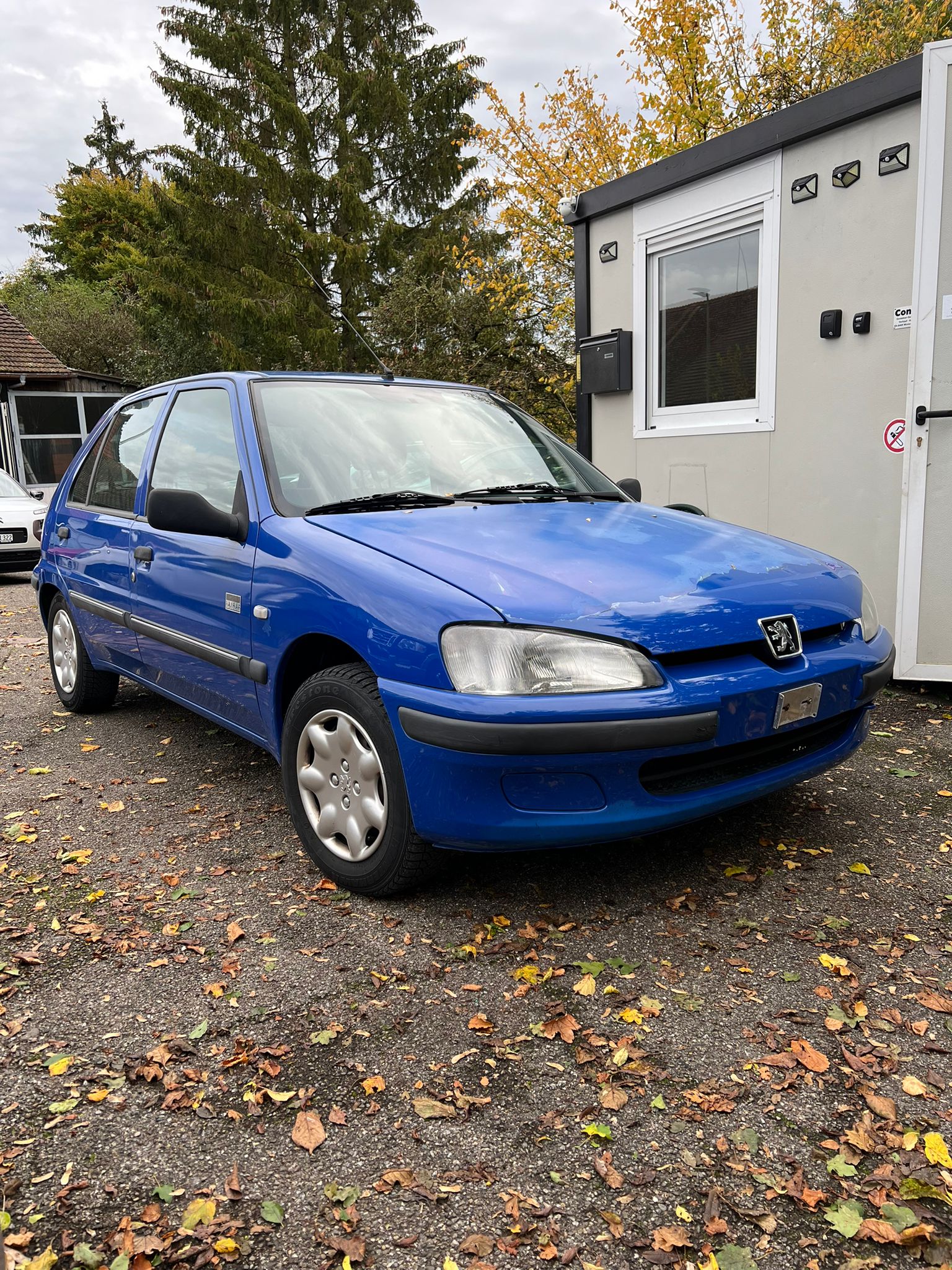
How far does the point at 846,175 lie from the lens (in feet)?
17.6

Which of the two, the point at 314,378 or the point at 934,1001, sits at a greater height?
the point at 314,378

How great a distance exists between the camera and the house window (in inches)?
867

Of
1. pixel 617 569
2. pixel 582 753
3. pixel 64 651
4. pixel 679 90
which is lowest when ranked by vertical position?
pixel 64 651

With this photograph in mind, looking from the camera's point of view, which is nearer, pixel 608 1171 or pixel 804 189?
pixel 608 1171

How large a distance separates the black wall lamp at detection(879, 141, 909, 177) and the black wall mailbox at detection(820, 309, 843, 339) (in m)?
0.72

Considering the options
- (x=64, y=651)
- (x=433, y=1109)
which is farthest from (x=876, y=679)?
(x=64, y=651)

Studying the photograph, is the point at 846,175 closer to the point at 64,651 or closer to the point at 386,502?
the point at 386,502

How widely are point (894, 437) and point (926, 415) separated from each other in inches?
16.8

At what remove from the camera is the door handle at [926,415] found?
485 centimetres

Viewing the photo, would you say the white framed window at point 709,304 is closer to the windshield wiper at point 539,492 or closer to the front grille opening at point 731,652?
the windshield wiper at point 539,492

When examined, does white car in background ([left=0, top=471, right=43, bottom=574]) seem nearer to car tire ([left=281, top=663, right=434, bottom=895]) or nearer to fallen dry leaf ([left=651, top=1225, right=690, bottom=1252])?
car tire ([left=281, top=663, right=434, bottom=895])

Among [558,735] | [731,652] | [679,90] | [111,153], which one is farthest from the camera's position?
[111,153]

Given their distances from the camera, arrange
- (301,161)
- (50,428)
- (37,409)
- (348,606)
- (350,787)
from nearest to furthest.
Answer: (348,606) → (350,787) → (37,409) → (50,428) → (301,161)

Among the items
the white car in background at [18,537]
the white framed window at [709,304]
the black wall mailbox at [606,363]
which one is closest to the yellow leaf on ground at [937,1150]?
the white framed window at [709,304]
